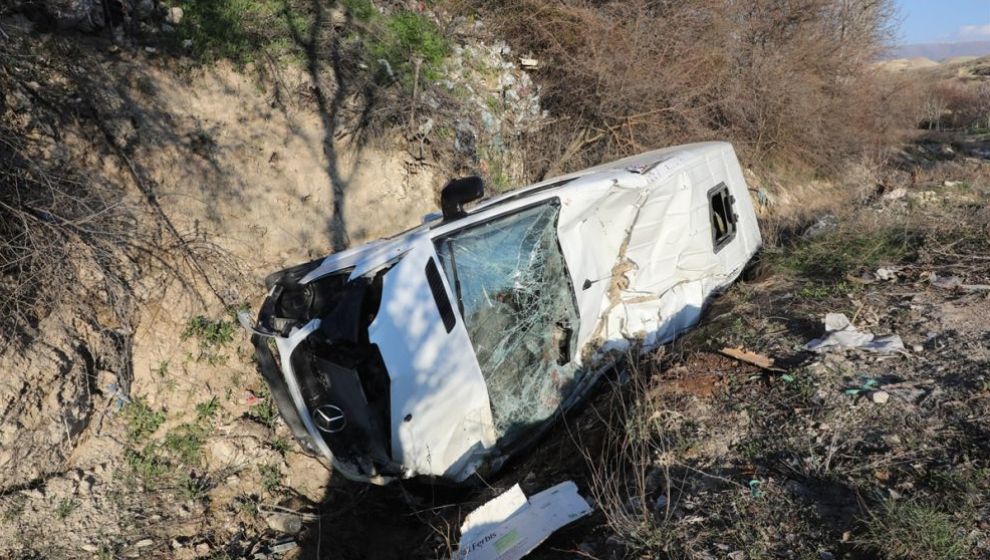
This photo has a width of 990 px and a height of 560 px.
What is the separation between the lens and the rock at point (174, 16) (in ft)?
20.5

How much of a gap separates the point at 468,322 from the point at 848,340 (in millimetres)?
2646

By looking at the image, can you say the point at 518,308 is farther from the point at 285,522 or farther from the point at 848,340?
the point at 848,340

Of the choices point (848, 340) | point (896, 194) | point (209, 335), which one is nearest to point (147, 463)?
point (209, 335)

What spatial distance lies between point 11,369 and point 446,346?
2.98m

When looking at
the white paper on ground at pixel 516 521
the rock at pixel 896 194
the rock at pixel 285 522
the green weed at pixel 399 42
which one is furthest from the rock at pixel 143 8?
the rock at pixel 896 194

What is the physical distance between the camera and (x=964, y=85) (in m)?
29.0

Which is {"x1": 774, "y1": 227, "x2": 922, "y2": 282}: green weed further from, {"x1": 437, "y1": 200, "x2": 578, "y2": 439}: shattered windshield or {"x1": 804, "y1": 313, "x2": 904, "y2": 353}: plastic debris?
{"x1": 437, "y1": 200, "x2": 578, "y2": 439}: shattered windshield

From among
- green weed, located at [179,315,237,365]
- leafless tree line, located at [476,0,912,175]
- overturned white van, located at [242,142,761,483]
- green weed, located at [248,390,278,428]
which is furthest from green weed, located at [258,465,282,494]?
leafless tree line, located at [476,0,912,175]

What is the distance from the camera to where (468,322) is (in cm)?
356

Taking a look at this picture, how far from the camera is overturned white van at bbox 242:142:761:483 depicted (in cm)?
329

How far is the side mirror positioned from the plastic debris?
2.51m

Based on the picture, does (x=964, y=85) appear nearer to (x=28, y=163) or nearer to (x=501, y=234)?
(x=501, y=234)

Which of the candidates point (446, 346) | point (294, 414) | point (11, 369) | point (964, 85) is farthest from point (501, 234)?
point (964, 85)

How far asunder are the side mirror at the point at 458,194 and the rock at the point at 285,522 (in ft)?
7.37
